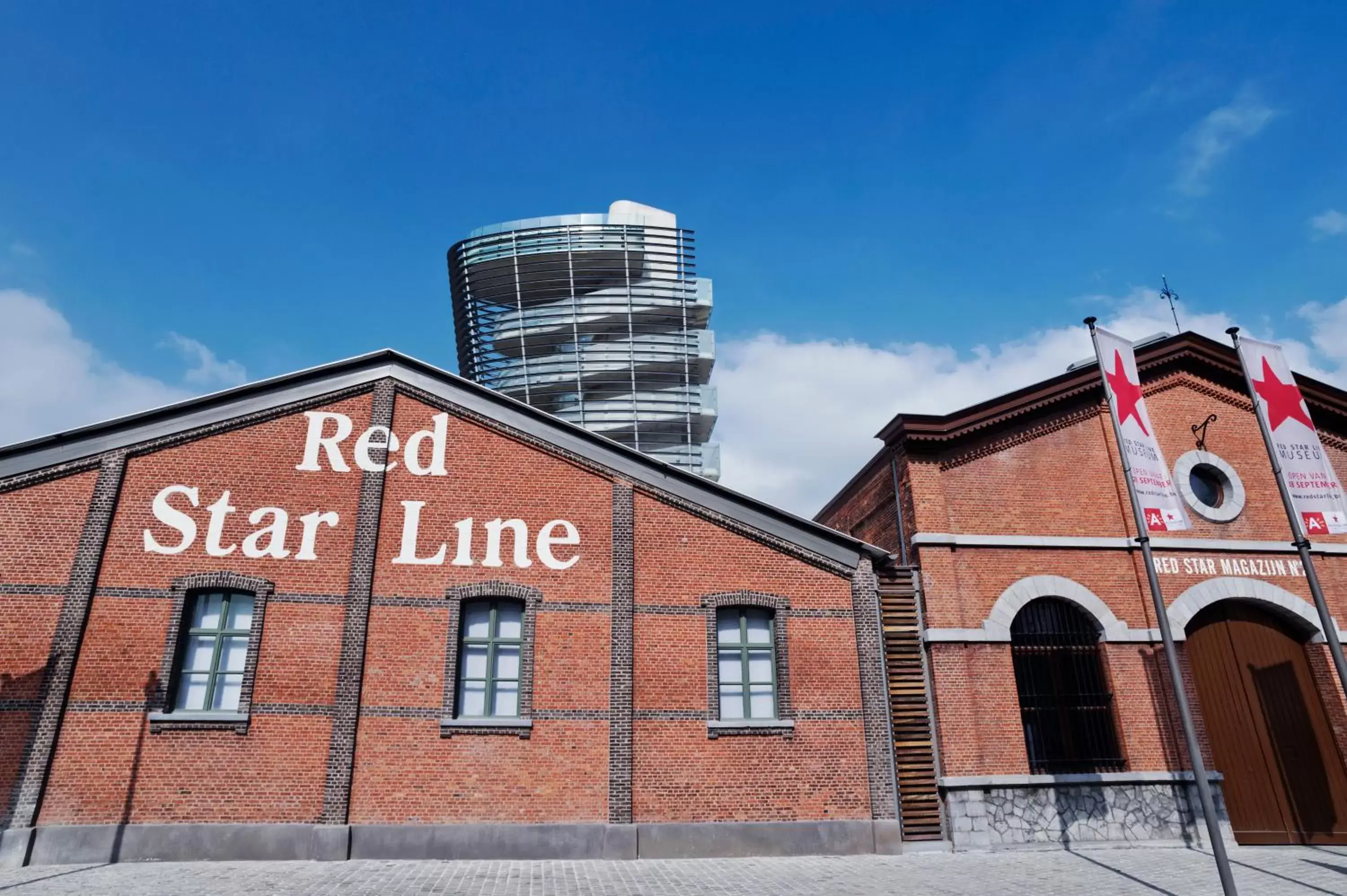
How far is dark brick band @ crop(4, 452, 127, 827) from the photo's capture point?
435 inches

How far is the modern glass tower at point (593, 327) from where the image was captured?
44.9 meters

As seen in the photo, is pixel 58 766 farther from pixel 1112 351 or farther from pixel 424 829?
pixel 1112 351

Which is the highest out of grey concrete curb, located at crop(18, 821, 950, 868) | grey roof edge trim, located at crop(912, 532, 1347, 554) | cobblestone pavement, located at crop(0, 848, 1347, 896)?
grey roof edge trim, located at crop(912, 532, 1347, 554)

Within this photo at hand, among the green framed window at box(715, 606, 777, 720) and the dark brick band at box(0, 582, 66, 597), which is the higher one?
the dark brick band at box(0, 582, 66, 597)

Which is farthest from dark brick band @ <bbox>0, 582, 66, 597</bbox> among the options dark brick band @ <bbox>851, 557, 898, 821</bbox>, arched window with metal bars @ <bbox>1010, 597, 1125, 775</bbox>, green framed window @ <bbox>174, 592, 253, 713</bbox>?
arched window with metal bars @ <bbox>1010, 597, 1125, 775</bbox>

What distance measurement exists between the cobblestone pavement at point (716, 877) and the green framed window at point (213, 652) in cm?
222

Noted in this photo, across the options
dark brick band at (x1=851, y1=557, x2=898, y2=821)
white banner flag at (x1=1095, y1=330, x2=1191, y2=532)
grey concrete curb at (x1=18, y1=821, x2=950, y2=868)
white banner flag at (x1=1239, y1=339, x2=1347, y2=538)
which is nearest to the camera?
white banner flag at (x1=1095, y1=330, x2=1191, y2=532)

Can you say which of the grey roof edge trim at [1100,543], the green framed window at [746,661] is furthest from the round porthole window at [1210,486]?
the green framed window at [746,661]

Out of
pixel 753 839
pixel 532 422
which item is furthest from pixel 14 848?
pixel 753 839

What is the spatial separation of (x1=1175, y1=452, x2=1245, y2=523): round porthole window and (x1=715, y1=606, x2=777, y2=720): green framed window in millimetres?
8742

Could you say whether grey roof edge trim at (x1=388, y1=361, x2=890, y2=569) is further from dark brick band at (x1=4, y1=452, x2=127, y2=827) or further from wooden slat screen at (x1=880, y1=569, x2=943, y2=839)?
dark brick band at (x1=4, y1=452, x2=127, y2=827)

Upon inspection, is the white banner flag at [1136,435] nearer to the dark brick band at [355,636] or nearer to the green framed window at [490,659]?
the green framed window at [490,659]

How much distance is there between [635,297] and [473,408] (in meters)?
32.7

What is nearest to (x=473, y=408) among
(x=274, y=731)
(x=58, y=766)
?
(x=274, y=731)
